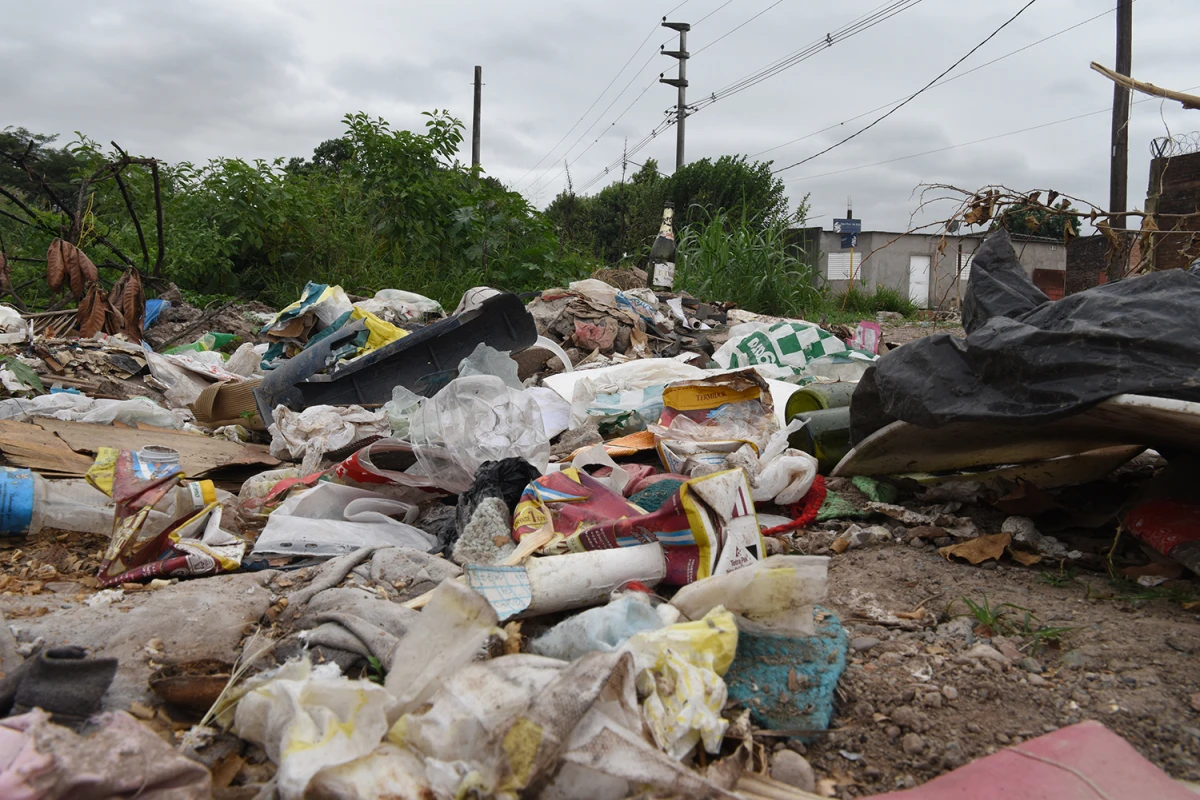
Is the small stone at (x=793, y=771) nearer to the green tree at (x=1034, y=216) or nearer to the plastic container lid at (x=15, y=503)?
the plastic container lid at (x=15, y=503)

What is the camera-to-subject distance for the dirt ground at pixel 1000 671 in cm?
151

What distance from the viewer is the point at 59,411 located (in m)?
4.10

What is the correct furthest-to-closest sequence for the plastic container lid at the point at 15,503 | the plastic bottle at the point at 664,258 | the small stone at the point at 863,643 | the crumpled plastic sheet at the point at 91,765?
the plastic bottle at the point at 664,258
the plastic container lid at the point at 15,503
the small stone at the point at 863,643
the crumpled plastic sheet at the point at 91,765

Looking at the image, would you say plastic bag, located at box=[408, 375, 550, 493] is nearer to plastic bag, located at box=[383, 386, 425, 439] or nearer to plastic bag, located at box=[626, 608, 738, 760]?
plastic bag, located at box=[383, 386, 425, 439]

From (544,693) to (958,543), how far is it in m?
1.76

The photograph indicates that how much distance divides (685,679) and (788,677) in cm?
32

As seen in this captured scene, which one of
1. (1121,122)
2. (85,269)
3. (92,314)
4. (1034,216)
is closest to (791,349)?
(1034,216)

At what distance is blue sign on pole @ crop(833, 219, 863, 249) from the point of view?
26.5 meters

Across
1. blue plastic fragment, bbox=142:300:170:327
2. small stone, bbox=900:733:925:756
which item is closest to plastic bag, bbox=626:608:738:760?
small stone, bbox=900:733:925:756

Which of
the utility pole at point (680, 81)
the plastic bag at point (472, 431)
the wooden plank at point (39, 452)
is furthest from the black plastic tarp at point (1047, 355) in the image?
the utility pole at point (680, 81)

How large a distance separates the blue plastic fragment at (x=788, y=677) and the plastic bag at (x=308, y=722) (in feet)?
2.40

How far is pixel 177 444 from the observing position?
3.75 m

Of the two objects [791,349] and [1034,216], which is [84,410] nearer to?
[791,349]

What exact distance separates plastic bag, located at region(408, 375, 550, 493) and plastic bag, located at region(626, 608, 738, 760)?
5.53 feet
